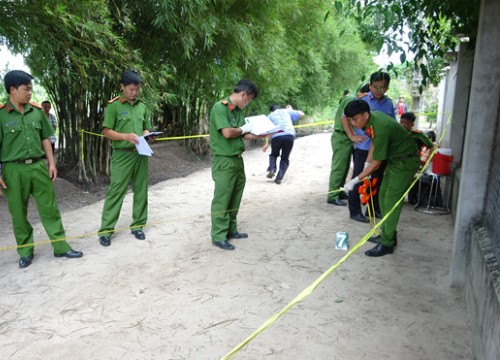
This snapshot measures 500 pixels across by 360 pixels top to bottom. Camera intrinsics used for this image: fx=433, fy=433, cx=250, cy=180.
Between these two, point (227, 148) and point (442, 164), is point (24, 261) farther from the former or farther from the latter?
point (442, 164)

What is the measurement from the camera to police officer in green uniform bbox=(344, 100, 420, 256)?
3672 mm

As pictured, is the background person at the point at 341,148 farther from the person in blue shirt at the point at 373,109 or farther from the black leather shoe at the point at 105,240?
the black leather shoe at the point at 105,240

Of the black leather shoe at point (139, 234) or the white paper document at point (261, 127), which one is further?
the black leather shoe at point (139, 234)

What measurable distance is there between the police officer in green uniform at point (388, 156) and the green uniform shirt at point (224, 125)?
1025 millimetres

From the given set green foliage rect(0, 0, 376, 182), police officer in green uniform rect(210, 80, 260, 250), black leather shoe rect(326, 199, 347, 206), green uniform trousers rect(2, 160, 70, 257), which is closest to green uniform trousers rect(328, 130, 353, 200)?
black leather shoe rect(326, 199, 347, 206)

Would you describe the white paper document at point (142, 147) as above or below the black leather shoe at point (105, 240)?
above

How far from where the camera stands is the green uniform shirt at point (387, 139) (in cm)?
368

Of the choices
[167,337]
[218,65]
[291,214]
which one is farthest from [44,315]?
[218,65]

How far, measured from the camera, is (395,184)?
3.87 meters

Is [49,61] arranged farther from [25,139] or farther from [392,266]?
[392,266]

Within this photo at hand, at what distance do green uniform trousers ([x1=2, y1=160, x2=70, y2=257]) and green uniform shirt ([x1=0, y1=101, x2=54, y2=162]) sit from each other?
0.08m

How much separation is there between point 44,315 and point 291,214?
10.1 ft

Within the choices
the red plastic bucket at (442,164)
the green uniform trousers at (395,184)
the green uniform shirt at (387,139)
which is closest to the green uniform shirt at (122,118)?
the green uniform shirt at (387,139)

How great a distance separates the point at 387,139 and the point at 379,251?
1035mm
